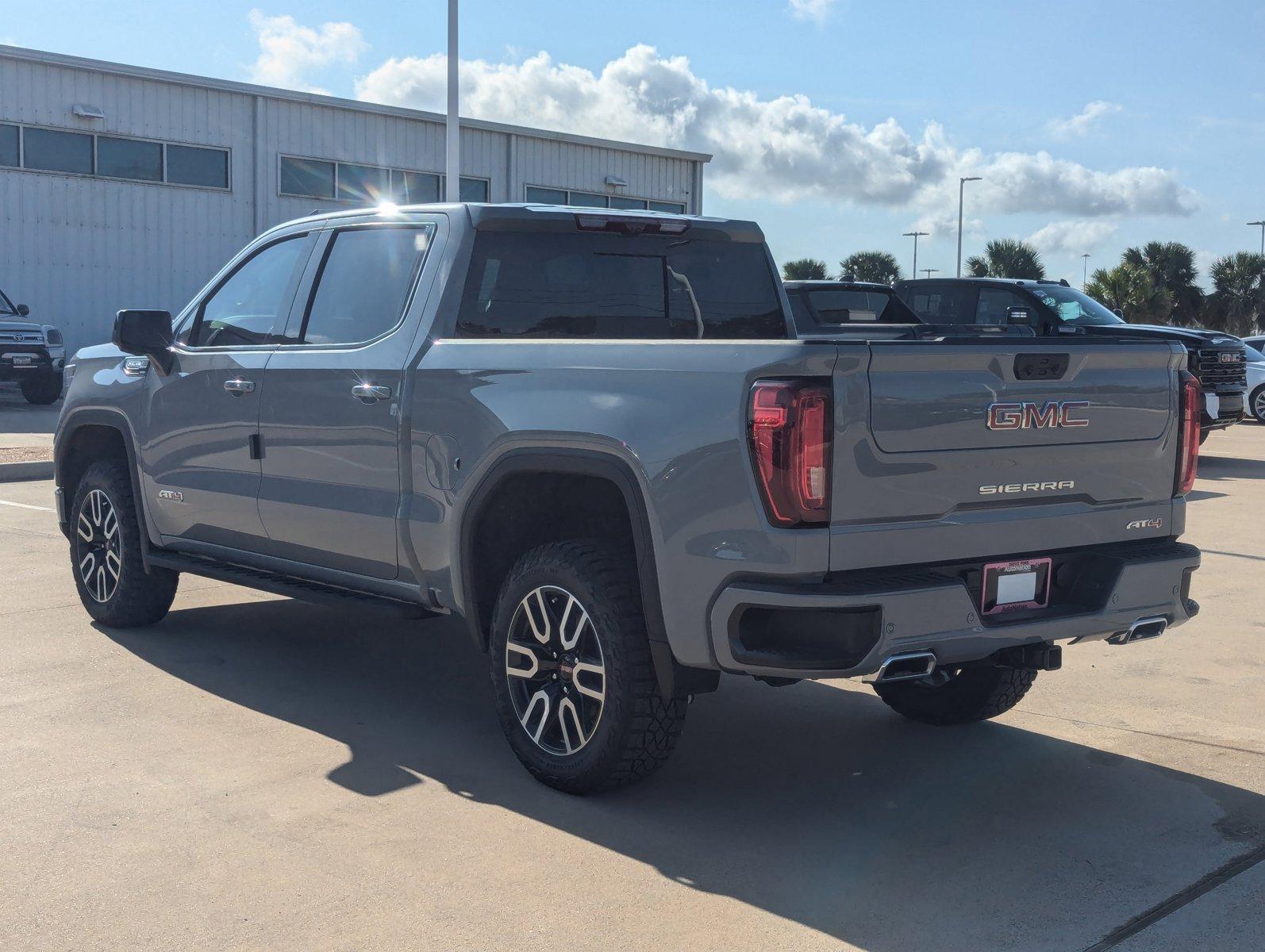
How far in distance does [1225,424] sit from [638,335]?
1273 cm

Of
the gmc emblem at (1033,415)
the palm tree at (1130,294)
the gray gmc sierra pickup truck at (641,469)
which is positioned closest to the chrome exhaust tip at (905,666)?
the gray gmc sierra pickup truck at (641,469)

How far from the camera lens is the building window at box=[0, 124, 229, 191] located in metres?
24.8

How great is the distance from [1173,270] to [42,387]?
144 ft

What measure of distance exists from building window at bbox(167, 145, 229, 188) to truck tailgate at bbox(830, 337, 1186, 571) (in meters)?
25.0

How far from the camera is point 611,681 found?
429cm

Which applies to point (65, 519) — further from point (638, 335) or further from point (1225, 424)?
point (1225, 424)

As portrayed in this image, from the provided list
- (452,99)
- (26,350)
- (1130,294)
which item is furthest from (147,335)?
(1130,294)

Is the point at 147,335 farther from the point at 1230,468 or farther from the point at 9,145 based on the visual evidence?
the point at 9,145

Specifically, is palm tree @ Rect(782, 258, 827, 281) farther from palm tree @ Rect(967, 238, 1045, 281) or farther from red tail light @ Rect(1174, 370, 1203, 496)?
red tail light @ Rect(1174, 370, 1203, 496)

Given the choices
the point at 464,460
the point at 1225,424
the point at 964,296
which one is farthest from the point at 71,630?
the point at 1225,424

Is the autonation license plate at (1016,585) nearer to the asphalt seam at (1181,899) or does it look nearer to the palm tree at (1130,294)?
the asphalt seam at (1181,899)

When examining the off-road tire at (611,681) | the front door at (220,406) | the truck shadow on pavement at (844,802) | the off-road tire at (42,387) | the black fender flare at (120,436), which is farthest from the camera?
the off-road tire at (42,387)

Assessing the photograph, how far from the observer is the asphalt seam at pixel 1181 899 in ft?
11.4

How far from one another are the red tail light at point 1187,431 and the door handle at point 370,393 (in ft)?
9.03
